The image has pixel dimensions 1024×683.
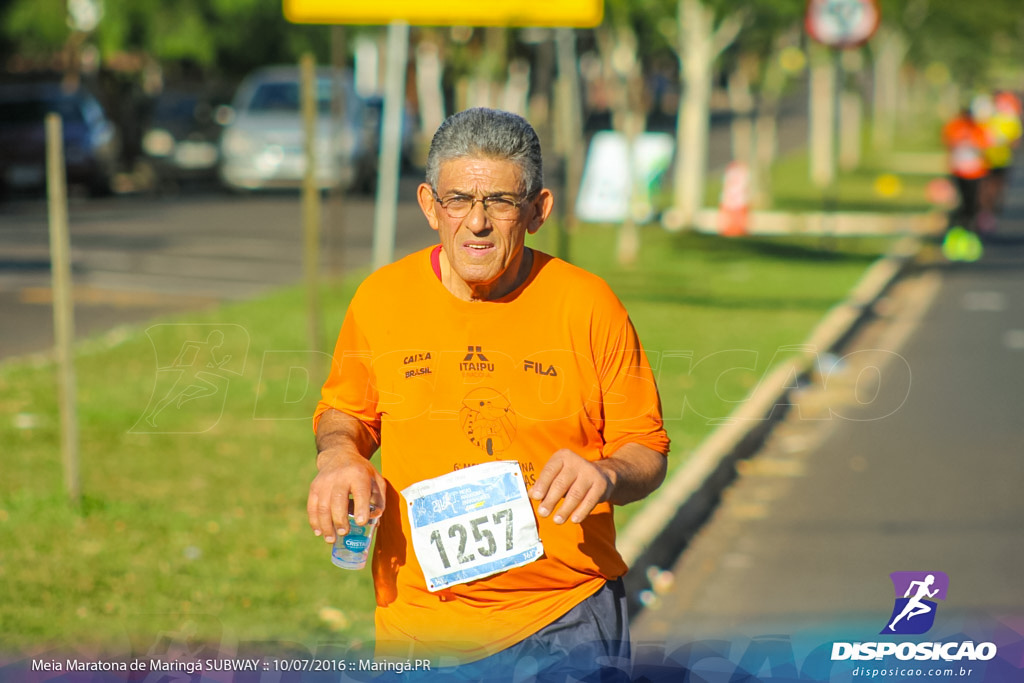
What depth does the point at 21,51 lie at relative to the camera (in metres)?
37.5

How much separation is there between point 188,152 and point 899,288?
684 inches

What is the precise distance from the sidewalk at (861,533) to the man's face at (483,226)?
3.13 feet

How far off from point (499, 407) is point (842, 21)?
15.3m

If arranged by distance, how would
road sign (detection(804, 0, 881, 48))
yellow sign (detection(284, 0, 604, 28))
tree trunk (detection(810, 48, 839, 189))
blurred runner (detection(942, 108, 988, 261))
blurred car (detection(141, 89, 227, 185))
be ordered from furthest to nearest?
tree trunk (detection(810, 48, 839, 189)), blurred car (detection(141, 89, 227, 185)), blurred runner (detection(942, 108, 988, 261)), road sign (detection(804, 0, 881, 48)), yellow sign (detection(284, 0, 604, 28))

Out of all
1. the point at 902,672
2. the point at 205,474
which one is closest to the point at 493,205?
the point at 902,672

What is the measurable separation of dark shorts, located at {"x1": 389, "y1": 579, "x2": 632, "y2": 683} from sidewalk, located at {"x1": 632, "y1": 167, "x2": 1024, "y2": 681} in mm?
198

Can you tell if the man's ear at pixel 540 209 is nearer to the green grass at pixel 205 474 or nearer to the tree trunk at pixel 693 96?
the green grass at pixel 205 474

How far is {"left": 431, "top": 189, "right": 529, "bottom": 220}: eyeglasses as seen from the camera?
3.09m

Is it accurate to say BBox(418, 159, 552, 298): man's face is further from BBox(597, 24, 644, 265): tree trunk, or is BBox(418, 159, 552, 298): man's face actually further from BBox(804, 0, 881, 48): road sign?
BBox(804, 0, 881, 48): road sign

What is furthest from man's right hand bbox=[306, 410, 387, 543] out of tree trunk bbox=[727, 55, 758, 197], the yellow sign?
tree trunk bbox=[727, 55, 758, 197]

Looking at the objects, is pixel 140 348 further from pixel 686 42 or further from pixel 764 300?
pixel 686 42

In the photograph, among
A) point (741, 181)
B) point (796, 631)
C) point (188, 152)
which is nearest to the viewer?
point (796, 631)

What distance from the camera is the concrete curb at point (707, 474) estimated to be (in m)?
6.58

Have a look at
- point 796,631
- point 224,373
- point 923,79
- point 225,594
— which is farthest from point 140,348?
point 923,79
